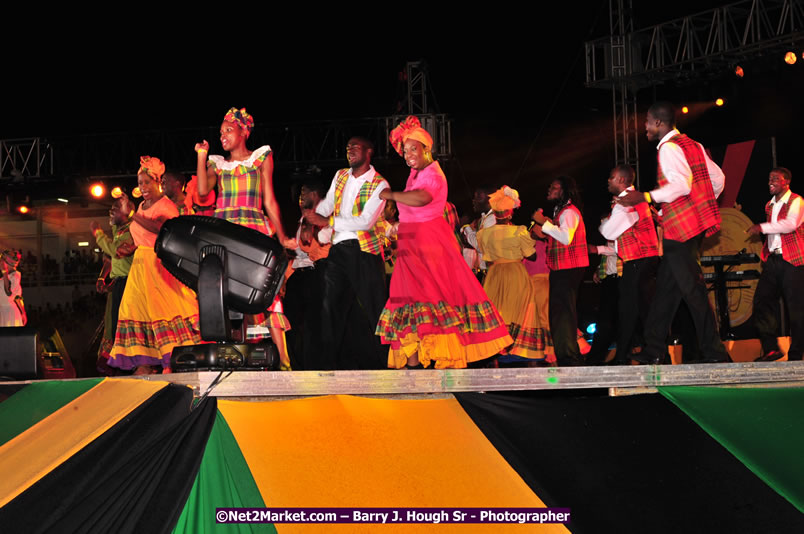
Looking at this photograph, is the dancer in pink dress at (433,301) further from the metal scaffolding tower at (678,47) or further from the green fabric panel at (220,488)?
the metal scaffolding tower at (678,47)

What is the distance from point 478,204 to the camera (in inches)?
325

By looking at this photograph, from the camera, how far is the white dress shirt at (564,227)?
7012mm

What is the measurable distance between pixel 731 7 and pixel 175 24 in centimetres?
853

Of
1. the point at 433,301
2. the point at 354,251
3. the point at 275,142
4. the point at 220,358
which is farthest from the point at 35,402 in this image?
the point at 275,142

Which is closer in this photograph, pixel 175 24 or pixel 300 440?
pixel 300 440

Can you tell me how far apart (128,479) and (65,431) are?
0.30m

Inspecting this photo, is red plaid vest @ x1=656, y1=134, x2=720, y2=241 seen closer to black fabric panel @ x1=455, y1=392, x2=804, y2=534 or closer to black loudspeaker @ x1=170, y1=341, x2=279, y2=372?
black fabric panel @ x1=455, y1=392, x2=804, y2=534

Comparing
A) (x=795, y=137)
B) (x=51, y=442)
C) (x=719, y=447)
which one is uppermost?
(x=795, y=137)

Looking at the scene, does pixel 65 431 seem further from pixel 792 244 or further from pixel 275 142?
pixel 275 142

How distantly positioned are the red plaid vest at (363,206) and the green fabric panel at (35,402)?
246 centimetres

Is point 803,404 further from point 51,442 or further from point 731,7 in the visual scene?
point 731,7

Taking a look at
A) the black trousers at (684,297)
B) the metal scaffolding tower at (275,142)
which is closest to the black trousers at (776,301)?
the black trousers at (684,297)

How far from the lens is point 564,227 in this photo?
23.5 feet

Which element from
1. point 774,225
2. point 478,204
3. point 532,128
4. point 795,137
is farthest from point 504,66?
point 774,225
